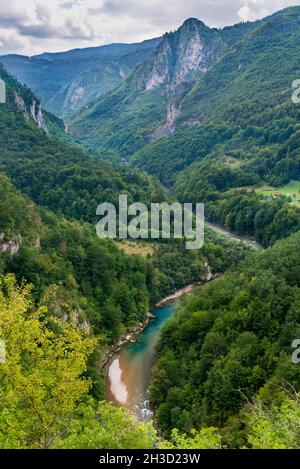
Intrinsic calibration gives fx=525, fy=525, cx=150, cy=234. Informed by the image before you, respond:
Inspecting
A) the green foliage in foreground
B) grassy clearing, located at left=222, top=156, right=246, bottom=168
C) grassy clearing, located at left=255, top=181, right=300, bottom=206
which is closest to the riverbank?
the green foliage in foreground

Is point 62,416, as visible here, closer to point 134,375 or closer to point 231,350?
point 231,350

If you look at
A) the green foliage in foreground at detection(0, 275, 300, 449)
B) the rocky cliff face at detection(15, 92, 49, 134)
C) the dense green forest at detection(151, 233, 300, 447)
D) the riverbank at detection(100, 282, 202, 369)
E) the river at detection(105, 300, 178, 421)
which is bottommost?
the river at detection(105, 300, 178, 421)

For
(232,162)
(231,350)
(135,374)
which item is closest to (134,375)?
(135,374)

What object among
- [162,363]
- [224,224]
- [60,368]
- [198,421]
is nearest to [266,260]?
[162,363]

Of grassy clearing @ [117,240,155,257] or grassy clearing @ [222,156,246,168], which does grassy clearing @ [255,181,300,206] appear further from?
Result: grassy clearing @ [117,240,155,257]

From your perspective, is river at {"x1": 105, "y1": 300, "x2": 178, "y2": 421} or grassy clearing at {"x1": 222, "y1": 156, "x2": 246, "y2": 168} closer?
river at {"x1": 105, "y1": 300, "x2": 178, "y2": 421}

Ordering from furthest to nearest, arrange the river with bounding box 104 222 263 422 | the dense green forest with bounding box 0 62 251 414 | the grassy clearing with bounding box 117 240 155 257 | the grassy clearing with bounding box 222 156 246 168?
the grassy clearing with bounding box 222 156 246 168 → the grassy clearing with bounding box 117 240 155 257 → the dense green forest with bounding box 0 62 251 414 → the river with bounding box 104 222 263 422
